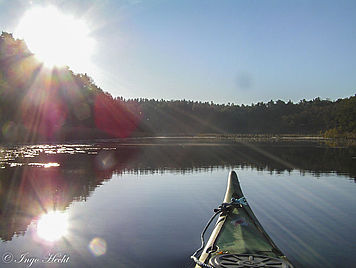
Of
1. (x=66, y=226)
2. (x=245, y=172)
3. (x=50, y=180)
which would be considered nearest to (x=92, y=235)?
(x=66, y=226)

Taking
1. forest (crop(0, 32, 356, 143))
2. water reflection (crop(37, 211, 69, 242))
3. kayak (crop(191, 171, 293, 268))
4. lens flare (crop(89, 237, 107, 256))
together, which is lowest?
lens flare (crop(89, 237, 107, 256))

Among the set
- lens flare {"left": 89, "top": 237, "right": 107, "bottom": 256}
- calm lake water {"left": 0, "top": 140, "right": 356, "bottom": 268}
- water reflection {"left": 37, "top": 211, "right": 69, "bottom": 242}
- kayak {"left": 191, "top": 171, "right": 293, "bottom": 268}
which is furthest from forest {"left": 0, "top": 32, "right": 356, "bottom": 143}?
kayak {"left": 191, "top": 171, "right": 293, "bottom": 268}

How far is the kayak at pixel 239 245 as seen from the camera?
5848 mm

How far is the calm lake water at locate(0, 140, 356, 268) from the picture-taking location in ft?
27.3

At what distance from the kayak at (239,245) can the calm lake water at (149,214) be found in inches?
48.4

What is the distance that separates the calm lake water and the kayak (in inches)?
Result: 48.4

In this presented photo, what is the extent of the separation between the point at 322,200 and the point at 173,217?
6.77 meters

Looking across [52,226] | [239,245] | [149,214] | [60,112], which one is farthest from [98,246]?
[60,112]

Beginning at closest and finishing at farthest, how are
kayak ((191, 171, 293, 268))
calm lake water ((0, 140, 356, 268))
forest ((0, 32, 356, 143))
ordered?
kayak ((191, 171, 293, 268))
calm lake water ((0, 140, 356, 268))
forest ((0, 32, 356, 143))

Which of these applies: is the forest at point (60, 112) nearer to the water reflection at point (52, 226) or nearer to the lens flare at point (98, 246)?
the water reflection at point (52, 226)

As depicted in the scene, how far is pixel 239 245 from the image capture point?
6.68 metres

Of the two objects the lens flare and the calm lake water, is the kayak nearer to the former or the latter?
the calm lake water

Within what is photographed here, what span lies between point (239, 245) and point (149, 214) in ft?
19.3


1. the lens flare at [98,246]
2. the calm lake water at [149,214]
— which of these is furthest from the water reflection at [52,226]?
the lens flare at [98,246]
